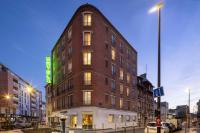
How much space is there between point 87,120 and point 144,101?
1888 inches

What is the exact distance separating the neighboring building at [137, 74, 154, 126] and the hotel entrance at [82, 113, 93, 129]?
35745 mm

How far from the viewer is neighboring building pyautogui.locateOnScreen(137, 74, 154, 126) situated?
88938mm

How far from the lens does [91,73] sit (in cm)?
5325

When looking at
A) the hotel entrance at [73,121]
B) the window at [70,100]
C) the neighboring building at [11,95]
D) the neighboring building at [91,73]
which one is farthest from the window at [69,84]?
the neighboring building at [11,95]

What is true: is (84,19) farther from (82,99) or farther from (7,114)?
(7,114)

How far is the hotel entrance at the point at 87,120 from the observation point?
51.5m

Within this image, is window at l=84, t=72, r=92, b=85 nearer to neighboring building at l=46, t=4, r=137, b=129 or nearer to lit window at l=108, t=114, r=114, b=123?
neighboring building at l=46, t=4, r=137, b=129

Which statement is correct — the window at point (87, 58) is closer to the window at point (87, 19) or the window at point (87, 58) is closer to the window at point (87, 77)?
the window at point (87, 77)

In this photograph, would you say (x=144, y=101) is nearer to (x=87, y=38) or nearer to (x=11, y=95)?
(x=87, y=38)

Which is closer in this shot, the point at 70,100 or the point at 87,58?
the point at 87,58

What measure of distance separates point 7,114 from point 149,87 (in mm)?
58862

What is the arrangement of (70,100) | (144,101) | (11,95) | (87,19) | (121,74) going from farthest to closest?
(11,95), (144,101), (121,74), (70,100), (87,19)

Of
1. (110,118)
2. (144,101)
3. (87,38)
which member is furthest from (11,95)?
(87,38)

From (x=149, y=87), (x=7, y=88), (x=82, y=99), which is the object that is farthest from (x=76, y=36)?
(x=7, y=88)
